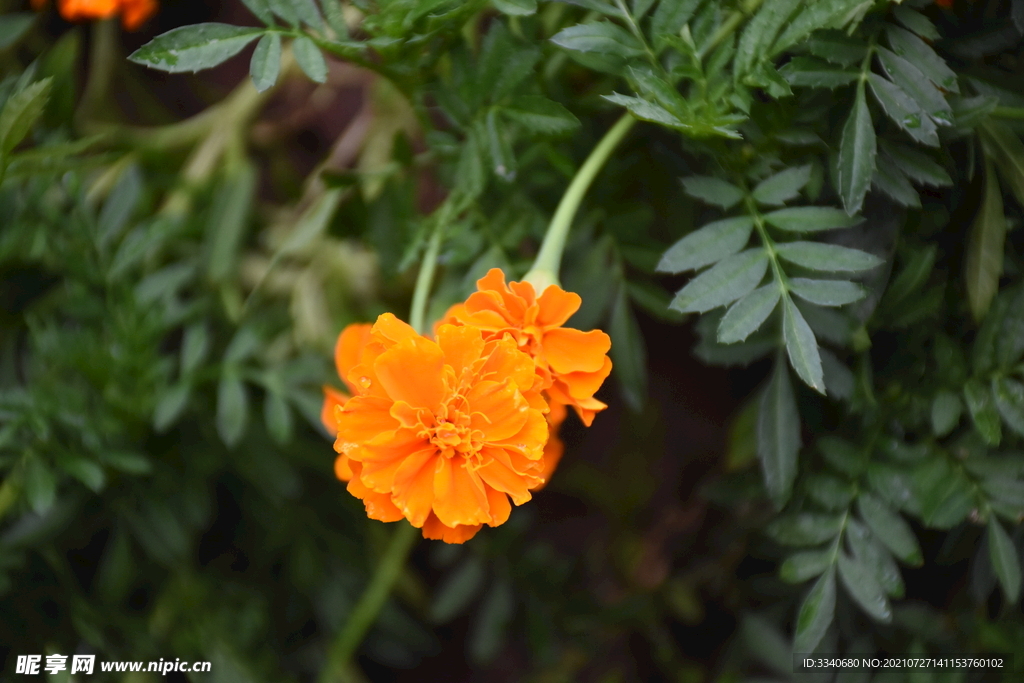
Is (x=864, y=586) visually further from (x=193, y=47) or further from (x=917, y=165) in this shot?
(x=193, y=47)

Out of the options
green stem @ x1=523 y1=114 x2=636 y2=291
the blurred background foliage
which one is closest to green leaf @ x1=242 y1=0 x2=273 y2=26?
the blurred background foliage

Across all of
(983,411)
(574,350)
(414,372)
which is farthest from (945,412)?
(414,372)

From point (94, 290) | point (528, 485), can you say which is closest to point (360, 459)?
point (528, 485)

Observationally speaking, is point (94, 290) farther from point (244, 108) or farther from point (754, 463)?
point (754, 463)

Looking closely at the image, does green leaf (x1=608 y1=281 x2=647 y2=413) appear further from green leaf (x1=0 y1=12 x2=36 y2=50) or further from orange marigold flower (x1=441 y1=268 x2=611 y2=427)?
green leaf (x1=0 y1=12 x2=36 y2=50)

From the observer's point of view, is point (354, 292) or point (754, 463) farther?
point (354, 292)

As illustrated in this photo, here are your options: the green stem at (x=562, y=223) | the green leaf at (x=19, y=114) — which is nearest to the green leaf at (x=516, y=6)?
the green stem at (x=562, y=223)

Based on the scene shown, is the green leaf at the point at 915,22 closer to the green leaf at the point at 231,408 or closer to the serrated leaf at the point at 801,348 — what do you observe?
the serrated leaf at the point at 801,348
